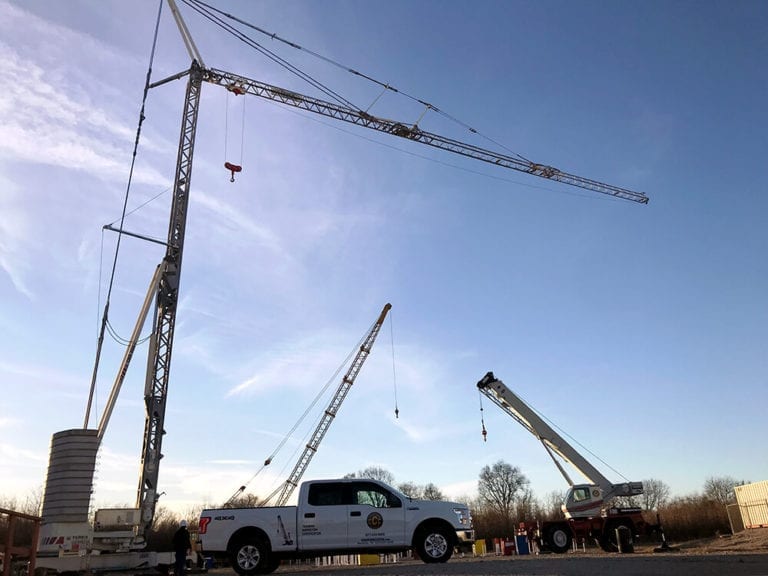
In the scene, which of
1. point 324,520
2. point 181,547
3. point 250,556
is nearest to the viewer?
point 250,556

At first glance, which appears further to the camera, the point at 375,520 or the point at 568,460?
the point at 568,460

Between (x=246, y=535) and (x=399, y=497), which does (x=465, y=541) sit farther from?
(x=246, y=535)

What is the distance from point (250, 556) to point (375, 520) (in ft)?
10.2

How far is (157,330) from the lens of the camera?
92.0 ft

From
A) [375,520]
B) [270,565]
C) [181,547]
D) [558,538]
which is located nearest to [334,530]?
[375,520]

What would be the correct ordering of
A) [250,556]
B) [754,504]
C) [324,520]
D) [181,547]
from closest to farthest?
[250,556], [324,520], [181,547], [754,504]

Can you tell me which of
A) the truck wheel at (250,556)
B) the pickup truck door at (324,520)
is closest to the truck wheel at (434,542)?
the pickup truck door at (324,520)

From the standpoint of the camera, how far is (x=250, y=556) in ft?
49.6

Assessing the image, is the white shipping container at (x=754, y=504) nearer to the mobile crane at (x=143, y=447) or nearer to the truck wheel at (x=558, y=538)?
the truck wheel at (x=558, y=538)

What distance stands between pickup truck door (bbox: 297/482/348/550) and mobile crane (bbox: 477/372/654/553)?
46.4ft

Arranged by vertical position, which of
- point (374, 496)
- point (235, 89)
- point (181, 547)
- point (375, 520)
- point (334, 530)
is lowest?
point (181, 547)

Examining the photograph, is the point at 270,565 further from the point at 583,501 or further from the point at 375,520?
the point at 583,501

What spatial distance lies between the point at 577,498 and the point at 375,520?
584 inches

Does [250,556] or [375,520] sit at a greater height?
[375,520]
